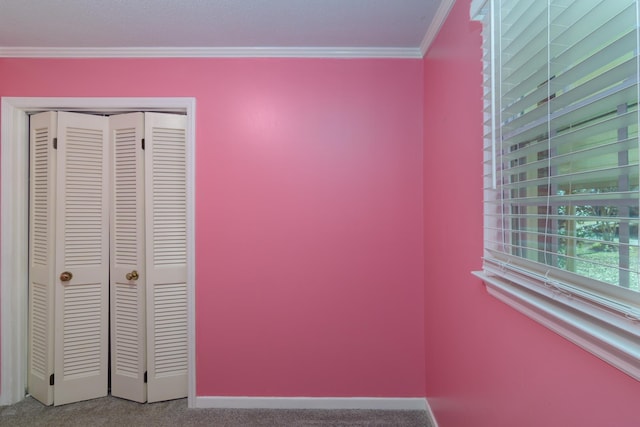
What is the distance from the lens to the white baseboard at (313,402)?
2.01 m

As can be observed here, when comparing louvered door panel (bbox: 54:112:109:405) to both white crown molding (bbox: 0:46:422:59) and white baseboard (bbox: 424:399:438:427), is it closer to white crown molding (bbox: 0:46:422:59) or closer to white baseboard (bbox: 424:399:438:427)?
white crown molding (bbox: 0:46:422:59)

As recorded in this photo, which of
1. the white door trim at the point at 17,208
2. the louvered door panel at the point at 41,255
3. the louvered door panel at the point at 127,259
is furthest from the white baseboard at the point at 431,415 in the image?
the louvered door panel at the point at 41,255

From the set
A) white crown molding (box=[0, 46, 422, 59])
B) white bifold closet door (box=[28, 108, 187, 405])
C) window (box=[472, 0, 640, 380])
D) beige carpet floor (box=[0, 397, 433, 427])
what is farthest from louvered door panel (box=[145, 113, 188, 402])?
window (box=[472, 0, 640, 380])

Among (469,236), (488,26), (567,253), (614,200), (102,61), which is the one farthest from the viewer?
(102,61)

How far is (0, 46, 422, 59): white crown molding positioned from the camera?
6.46ft

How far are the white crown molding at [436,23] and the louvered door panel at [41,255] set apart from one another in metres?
2.45

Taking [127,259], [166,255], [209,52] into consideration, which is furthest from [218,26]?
[127,259]

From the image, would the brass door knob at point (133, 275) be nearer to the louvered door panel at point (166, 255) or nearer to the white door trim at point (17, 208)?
the louvered door panel at point (166, 255)

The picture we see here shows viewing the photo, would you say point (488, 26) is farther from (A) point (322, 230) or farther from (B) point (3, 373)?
(B) point (3, 373)

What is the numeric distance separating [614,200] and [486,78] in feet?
2.20

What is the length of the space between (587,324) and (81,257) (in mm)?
2618

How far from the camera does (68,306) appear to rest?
2047 mm

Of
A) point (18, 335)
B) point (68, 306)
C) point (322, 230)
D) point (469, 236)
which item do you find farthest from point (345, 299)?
point (18, 335)

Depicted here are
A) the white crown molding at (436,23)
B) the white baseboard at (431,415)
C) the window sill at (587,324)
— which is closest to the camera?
the window sill at (587,324)
